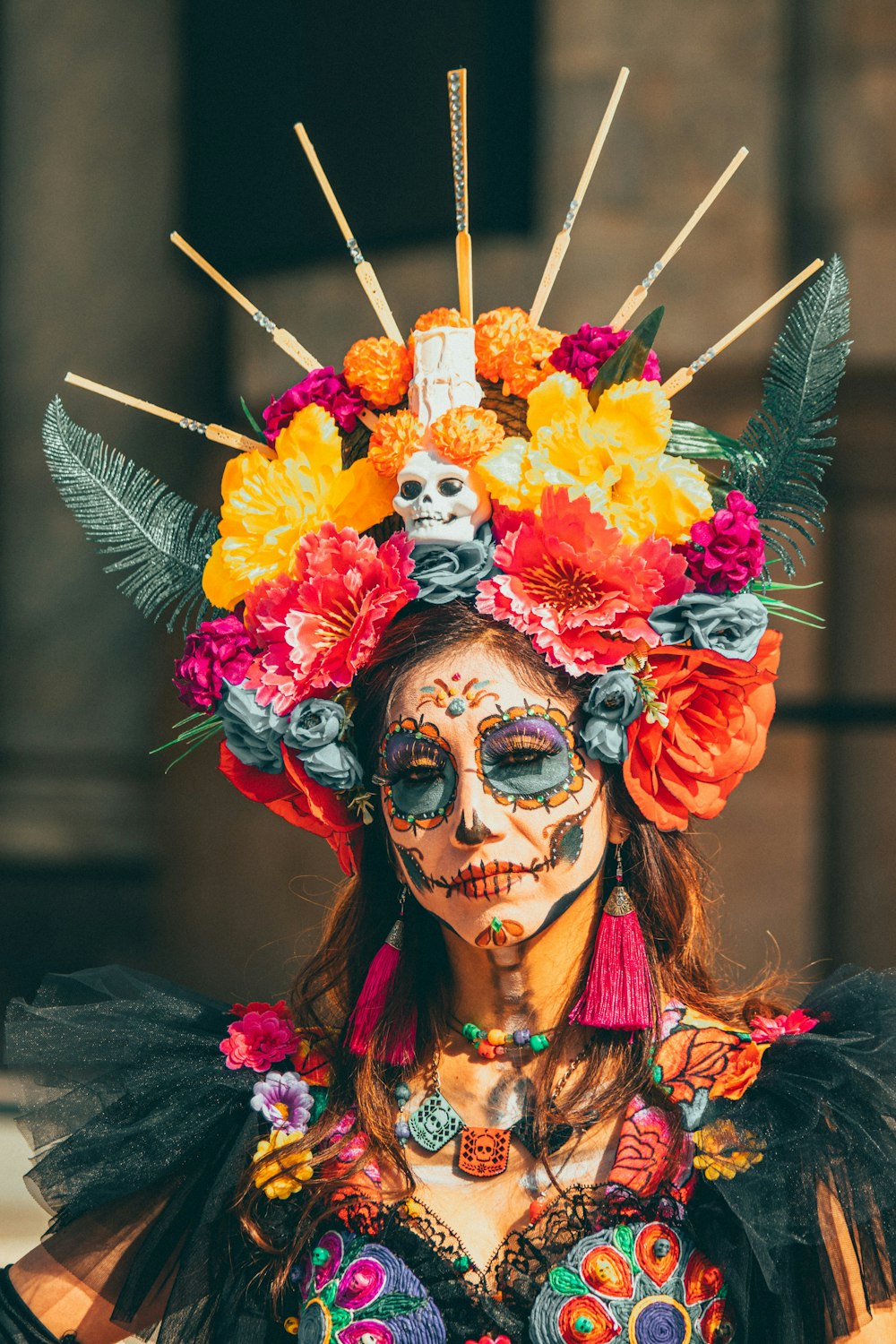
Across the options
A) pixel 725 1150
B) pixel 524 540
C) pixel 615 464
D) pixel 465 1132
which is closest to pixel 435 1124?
pixel 465 1132

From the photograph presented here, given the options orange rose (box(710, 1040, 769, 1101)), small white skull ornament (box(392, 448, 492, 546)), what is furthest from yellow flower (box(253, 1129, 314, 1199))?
small white skull ornament (box(392, 448, 492, 546))

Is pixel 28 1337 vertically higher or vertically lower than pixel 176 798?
lower

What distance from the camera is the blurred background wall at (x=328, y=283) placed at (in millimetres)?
5520

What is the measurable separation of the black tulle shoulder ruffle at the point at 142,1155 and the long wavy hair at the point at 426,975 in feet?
0.28

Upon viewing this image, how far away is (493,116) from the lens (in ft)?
19.5

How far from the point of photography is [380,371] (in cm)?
263

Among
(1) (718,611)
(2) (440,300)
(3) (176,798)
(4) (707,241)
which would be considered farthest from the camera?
(3) (176,798)

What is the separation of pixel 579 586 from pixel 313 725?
48cm

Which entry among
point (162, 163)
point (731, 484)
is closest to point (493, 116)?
point (162, 163)

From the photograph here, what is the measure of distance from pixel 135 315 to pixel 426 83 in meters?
1.54

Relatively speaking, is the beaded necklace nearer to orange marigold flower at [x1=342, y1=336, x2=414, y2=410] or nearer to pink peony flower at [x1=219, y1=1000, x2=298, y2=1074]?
pink peony flower at [x1=219, y1=1000, x2=298, y2=1074]

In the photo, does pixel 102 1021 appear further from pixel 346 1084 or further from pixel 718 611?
pixel 718 611

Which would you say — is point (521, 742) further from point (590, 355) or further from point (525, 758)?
point (590, 355)

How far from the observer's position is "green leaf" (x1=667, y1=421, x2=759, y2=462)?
2584 mm
